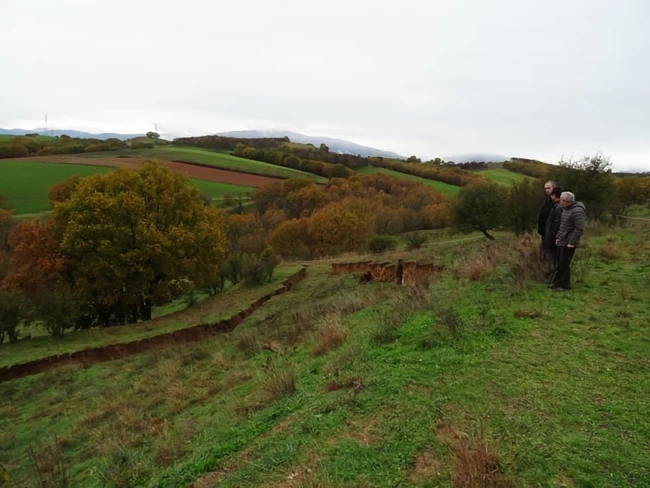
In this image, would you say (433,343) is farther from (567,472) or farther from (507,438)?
(567,472)

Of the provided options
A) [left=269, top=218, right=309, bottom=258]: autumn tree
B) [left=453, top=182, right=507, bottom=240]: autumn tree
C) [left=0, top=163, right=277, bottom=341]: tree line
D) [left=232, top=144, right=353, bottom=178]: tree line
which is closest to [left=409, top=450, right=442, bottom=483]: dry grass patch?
[left=0, top=163, right=277, bottom=341]: tree line

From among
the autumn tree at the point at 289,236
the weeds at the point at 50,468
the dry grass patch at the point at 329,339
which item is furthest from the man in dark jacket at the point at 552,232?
the autumn tree at the point at 289,236

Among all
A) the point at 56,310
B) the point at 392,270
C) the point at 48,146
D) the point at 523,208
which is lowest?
the point at 56,310

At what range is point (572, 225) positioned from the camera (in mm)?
8562

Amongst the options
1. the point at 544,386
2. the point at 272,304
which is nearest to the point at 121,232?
the point at 272,304

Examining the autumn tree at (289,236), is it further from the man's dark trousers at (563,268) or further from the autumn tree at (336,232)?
the man's dark trousers at (563,268)

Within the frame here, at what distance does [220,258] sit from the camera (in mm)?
25969

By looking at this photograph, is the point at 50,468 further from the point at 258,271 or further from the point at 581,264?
the point at 258,271

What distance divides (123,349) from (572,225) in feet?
52.7

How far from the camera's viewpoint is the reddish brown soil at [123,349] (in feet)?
53.4

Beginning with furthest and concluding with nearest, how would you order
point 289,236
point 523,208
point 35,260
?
point 289,236 < point 523,208 < point 35,260

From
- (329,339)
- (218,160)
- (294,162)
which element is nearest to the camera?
(329,339)

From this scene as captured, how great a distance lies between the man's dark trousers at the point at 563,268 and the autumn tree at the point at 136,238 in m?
18.7

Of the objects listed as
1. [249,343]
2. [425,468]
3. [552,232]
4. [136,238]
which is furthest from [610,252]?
[136,238]
